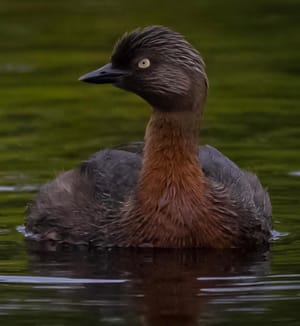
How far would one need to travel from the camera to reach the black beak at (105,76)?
594 inches

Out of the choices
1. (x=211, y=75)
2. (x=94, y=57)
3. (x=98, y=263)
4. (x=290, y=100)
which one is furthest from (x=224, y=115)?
(x=98, y=263)

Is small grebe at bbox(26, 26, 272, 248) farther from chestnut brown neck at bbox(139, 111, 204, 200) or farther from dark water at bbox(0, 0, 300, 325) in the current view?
dark water at bbox(0, 0, 300, 325)

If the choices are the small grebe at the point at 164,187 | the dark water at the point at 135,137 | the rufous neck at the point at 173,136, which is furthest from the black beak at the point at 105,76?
the dark water at the point at 135,137

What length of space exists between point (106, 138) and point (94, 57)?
579 cm

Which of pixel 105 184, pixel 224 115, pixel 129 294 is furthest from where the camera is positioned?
pixel 224 115

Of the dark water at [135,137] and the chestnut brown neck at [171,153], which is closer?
the dark water at [135,137]

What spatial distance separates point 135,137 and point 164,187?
4.83 m

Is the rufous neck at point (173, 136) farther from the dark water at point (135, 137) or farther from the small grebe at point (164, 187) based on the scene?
the dark water at point (135, 137)

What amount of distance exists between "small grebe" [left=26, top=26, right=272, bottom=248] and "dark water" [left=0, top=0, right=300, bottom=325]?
0.20m

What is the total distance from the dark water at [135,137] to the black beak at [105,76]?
5.04 ft

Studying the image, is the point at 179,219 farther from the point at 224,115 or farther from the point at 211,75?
the point at 211,75

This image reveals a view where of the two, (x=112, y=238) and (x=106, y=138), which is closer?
(x=112, y=238)

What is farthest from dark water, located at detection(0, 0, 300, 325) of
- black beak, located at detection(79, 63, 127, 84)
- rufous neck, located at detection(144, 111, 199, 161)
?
black beak, located at detection(79, 63, 127, 84)

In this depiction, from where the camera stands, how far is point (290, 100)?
2159cm
